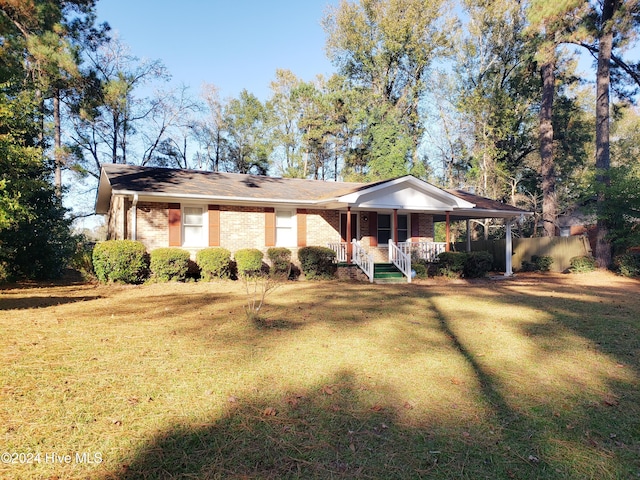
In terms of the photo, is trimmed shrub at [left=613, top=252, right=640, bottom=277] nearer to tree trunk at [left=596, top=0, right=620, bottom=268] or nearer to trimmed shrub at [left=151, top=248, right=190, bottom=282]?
tree trunk at [left=596, top=0, right=620, bottom=268]

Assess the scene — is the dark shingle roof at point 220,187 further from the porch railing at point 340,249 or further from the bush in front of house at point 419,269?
the bush in front of house at point 419,269

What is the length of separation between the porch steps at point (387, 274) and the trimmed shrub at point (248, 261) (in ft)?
13.4

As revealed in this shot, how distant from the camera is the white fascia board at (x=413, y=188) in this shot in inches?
544

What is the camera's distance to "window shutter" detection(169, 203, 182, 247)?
43.2ft

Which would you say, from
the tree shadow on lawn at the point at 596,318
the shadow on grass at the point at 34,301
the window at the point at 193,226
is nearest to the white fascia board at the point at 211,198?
the window at the point at 193,226

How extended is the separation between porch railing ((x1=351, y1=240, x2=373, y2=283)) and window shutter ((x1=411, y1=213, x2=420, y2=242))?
436cm

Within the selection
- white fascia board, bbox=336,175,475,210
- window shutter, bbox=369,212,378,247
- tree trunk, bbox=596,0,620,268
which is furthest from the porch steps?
tree trunk, bbox=596,0,620,268

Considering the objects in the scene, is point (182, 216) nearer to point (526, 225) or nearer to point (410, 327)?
point (410, 327)

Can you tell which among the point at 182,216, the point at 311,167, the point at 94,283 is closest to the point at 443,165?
the point at 311,167

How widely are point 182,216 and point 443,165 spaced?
83.1ft

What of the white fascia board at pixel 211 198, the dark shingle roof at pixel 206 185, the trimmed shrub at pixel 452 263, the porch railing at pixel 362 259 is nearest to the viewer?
the white fascia board at pixel 211 198

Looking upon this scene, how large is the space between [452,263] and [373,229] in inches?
142

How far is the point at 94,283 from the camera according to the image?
11.9m

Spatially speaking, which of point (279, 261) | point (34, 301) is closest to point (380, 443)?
point (34, 301)
